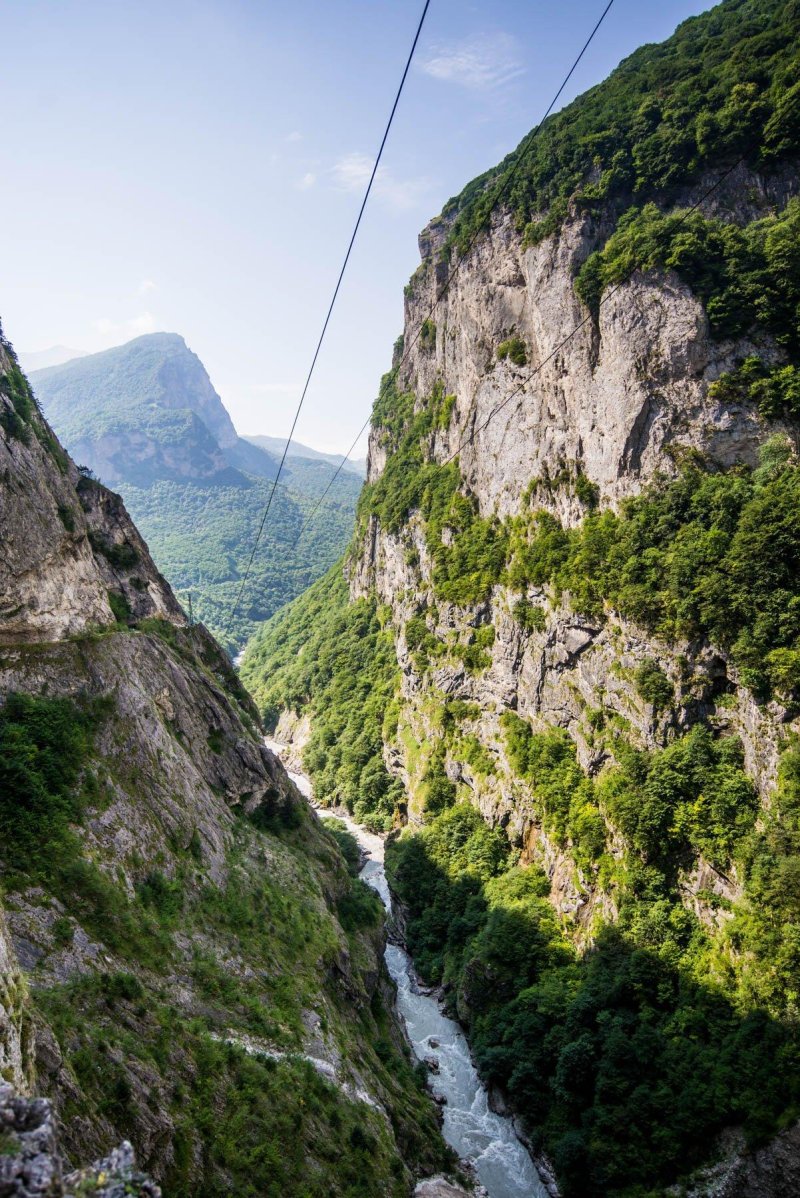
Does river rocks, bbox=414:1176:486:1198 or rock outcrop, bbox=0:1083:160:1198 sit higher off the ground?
rock outcrop, bbox=0:1083:160:1198

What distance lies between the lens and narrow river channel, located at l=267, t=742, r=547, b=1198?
34125 mm

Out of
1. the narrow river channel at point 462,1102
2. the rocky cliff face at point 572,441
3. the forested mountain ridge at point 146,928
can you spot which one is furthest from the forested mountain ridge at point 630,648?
the forested mountain ridge at point 146,928

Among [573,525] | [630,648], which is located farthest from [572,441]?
[630,648]

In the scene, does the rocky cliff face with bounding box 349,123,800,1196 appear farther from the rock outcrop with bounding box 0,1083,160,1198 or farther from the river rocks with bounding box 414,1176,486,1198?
the rock outcrop with bounding box 0,1083,160,1198

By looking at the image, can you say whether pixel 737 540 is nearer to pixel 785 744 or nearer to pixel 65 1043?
pixel 785 744

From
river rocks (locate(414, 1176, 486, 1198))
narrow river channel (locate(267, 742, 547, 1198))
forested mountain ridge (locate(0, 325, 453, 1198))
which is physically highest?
forested mountain ridge (locate(0, 325, 453, 1198))

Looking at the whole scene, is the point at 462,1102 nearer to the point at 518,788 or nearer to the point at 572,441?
the point at 518,788

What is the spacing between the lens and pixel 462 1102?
128 ft

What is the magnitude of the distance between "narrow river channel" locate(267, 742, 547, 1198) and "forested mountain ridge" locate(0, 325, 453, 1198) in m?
3.73

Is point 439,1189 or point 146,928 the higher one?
point 146,928

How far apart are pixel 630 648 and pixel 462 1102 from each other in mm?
31960

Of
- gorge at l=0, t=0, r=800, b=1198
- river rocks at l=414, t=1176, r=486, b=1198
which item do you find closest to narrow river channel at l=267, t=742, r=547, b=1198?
gorge at l=0, t=0, r=800, b=1198

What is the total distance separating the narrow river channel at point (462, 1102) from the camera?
34.1 m

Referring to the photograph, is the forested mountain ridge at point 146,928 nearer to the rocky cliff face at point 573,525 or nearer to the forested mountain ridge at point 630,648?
the forested mountain ridge at point 630,648
